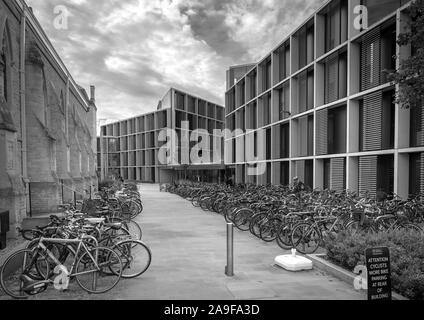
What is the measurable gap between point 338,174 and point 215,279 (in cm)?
1125

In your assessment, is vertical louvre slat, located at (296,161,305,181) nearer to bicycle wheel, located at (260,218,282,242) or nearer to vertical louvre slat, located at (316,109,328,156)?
vertical louvre slat, located at (316,109,328,156)

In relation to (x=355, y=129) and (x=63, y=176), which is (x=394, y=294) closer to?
(x=355, y=129)

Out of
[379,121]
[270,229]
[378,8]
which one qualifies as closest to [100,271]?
[270,229]

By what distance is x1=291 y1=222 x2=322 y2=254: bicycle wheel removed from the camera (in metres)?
7.18

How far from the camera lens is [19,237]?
8.98 metres

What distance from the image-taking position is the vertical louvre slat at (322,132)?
1636 centimetres

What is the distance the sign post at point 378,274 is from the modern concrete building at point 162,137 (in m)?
38.3

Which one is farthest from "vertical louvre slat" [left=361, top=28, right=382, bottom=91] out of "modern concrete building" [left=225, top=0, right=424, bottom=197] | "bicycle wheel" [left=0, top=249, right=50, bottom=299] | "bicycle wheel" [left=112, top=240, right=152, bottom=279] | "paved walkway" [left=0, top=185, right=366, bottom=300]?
"bicycle wheel" [left=0, top=249, right=50, bottom=299]

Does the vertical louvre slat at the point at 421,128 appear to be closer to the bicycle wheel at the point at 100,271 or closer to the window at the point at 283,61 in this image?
the bicycle wheel at the point at 100,271

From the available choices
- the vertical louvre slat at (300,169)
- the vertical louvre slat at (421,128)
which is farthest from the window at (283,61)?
the vertical louvre slat at (421,128)

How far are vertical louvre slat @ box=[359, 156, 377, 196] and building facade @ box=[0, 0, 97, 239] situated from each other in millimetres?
11883

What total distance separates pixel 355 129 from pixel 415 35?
8.77 meters

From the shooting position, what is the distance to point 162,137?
51.9 meters

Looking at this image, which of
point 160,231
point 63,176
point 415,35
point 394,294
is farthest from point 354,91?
point 63,176
